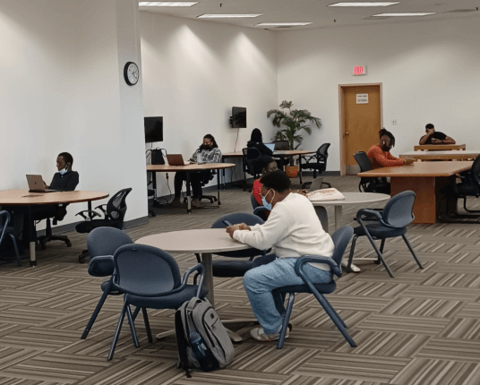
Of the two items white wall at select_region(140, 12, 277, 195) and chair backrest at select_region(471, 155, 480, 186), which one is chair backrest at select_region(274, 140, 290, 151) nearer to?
white wall at select_region(140, 12, 277, 195)

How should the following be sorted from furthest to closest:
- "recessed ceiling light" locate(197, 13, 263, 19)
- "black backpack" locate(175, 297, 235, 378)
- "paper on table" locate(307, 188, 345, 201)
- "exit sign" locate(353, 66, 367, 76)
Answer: "exit sign" locate(353, 66, 367, 76) < "recessed ceiling light" locate(197, 13, 263, 19) < "paper on table" locate(307, 188, 345, 201) < "black backpack" locate(175, 297, 235, 378)

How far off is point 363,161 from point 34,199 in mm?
4717

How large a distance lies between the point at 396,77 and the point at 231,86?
407cm

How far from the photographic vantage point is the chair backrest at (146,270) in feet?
13.4

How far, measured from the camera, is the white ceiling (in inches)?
515

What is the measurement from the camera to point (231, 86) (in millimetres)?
15977

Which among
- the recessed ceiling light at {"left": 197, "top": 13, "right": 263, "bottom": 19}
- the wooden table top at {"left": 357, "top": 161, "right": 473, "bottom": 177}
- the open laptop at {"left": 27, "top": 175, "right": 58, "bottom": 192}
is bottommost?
the wooden table top at {"left": 357, "top": 161, "right": 473, "bottom": 177}

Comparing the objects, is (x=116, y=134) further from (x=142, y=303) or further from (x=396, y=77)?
(x=396, y=77)

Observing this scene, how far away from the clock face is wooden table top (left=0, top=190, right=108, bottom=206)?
7.24ft

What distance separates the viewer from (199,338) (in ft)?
13.4

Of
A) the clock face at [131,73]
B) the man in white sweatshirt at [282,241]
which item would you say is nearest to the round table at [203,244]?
the man in white sweatshirt at [282,241]

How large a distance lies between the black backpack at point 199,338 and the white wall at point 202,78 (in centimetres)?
926

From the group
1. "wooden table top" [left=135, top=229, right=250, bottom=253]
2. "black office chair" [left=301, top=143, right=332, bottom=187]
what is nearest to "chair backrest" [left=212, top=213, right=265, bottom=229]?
"wooden table top" [left=135, top=229, right=250, bottom=253]

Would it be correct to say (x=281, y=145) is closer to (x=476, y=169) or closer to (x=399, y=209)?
(x=476, y=169)
